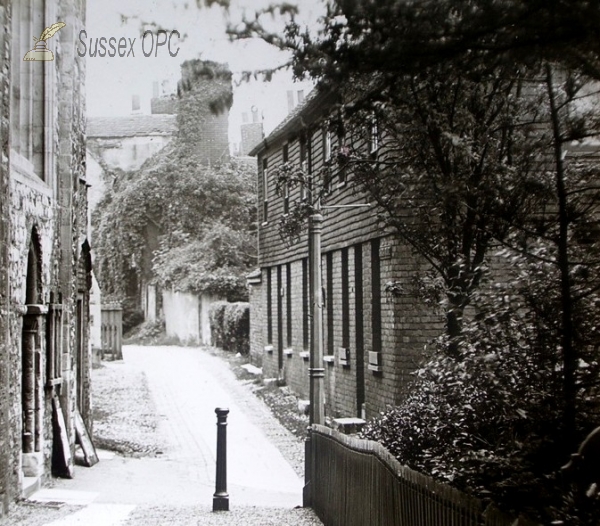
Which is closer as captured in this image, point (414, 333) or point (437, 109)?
point (437, 109)

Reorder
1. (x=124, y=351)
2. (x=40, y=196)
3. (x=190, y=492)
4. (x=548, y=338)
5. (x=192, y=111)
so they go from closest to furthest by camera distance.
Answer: (x=548, y=338) < (x=40, y=196) < (x=190, y=492) < (x=192, y=111) < (x=124, y=351)

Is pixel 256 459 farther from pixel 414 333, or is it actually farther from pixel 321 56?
pixel 321 56

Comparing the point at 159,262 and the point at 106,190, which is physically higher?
the point at 106,190

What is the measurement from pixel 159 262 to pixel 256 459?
29.4 ft

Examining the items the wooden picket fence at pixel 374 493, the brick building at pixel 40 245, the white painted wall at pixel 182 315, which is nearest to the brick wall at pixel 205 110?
the brick building at pixel 40 245

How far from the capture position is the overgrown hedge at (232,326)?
68.8 feet

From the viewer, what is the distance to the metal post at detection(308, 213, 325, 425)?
912 centimetres

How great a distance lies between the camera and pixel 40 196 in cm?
896

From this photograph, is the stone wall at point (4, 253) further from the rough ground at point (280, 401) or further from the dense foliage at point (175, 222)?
the dense foliage at point (175, 222)

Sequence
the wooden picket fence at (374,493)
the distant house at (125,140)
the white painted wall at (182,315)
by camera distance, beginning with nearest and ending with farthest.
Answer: the wooden picket fence at (374,493) → the distant house at (125,140) → the white painted wall at (182,315)

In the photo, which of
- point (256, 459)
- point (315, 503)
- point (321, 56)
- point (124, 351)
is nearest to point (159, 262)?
point (124, 351)

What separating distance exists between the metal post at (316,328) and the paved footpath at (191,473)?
3.18 ft

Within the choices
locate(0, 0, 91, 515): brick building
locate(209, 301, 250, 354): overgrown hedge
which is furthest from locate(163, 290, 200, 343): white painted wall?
locate(0, 0, 91, 515): brick building

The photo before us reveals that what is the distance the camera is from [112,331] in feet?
64.5
